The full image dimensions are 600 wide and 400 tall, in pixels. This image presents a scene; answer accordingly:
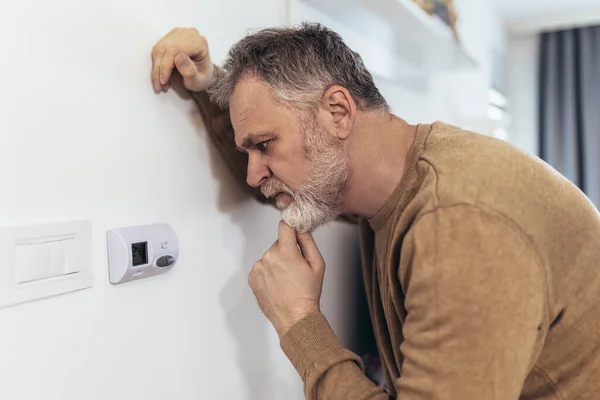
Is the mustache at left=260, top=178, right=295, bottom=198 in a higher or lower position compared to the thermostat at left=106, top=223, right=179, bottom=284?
higher

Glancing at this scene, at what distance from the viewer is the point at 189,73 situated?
868 millimetres

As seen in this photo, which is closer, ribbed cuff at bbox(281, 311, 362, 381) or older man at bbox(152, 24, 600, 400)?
older man at bbox(152, 24, 600, 400)

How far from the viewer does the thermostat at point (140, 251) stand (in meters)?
0.76

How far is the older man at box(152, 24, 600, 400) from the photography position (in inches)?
26.4

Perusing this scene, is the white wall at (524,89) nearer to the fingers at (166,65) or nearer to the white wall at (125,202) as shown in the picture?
the white wall at (125,202)

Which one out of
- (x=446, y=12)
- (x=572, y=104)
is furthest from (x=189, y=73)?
(x=572, y=104)

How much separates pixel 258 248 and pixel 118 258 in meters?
0.40

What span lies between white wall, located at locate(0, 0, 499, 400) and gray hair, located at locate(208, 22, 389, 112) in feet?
0.30

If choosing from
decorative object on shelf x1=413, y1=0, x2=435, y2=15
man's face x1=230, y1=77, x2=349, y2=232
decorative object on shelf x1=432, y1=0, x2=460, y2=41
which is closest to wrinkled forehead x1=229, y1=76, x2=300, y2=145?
man's face x1=230, y1=77, x2=349, y2=232

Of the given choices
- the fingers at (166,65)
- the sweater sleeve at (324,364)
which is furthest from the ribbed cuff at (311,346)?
the fingers at (166,65)

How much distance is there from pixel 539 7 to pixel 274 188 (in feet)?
9.01

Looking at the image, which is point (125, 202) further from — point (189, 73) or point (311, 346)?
point (311, 346)

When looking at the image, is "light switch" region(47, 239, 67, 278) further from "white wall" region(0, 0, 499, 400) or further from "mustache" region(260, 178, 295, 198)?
"mustache" region(260, 178, 295, 198)

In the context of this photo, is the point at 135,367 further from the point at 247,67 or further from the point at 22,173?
the point at 247,67
